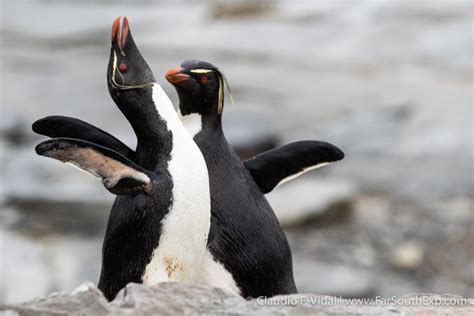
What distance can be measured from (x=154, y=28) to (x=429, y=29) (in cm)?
247

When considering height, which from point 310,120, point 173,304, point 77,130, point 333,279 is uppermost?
point 310,120

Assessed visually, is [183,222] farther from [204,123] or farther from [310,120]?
[310,120]

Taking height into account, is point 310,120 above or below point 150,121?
above

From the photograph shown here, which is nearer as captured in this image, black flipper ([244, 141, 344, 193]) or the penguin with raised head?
the penguin with raised head

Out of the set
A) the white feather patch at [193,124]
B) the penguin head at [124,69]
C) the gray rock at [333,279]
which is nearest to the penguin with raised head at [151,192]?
the penguin head at [124,69]

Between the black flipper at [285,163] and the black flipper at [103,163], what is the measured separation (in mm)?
258

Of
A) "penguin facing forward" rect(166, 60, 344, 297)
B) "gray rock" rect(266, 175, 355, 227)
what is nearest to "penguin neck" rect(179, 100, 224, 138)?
"penguin facing forward" rect(166, 60, 344, 297)

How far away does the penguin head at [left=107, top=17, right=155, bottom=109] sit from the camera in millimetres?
1372

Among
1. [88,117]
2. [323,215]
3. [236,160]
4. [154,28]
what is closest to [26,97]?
[88,117]

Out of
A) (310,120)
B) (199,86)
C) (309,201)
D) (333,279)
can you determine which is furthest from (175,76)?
(310,120)

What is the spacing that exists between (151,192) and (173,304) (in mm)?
217

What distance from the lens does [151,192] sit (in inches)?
53.0

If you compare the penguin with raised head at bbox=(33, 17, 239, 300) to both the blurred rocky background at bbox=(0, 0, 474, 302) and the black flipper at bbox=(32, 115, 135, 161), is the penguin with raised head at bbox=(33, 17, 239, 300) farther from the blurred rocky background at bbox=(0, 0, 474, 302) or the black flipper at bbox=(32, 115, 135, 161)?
the blurred rocky background at bbox=(0, 0, 474, 302)

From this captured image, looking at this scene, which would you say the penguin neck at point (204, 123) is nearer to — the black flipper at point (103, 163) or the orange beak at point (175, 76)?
the orange beak at point (175, 76)
